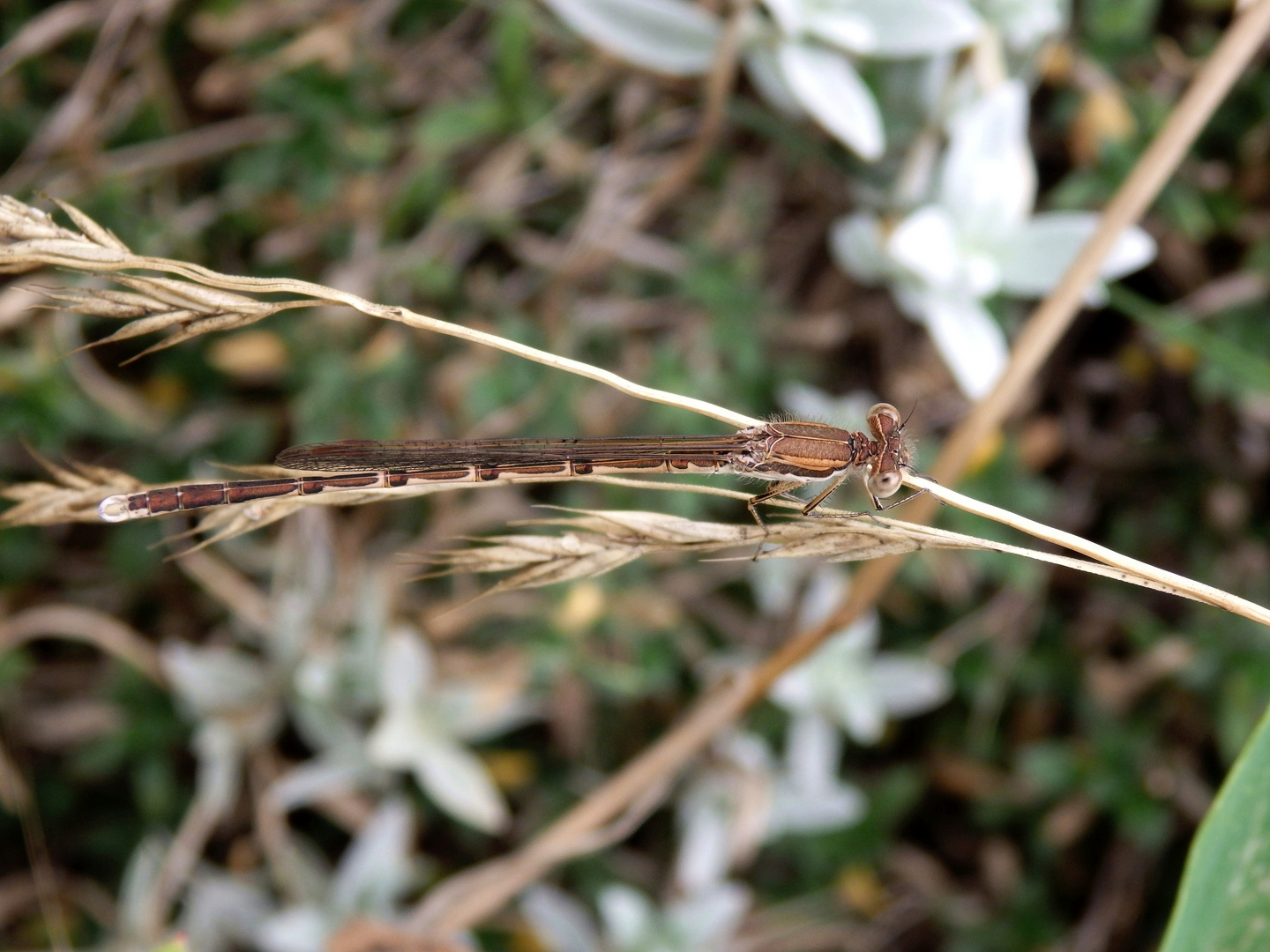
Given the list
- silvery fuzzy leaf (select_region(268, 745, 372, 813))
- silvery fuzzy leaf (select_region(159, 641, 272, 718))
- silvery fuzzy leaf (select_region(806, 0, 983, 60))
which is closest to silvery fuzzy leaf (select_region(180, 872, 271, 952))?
silvery fuzzy leaf (select_region(268, 745, 372, 813))

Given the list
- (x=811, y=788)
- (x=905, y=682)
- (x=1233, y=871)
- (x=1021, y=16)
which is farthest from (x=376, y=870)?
(x=1021, y=16)

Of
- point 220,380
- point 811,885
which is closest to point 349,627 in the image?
point 220,380

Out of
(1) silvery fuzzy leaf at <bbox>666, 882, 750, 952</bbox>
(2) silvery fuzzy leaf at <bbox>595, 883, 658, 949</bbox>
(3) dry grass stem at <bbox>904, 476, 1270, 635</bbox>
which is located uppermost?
(2) silvery fuzzy leaf at <bbox>595, 883, 658, 949</bbox>

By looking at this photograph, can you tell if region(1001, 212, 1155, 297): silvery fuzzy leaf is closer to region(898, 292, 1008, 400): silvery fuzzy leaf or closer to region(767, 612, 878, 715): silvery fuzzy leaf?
region(898, 292, 1008, 400): silvery fuzzy leaf

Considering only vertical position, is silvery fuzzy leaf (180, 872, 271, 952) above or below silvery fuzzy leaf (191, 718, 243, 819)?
below

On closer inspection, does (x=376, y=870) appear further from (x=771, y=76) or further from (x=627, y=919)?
(x=771, y=76)

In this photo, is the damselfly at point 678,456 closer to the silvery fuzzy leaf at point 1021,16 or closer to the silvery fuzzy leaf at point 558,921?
the silvery fuzzy leaf at point 1021,16
